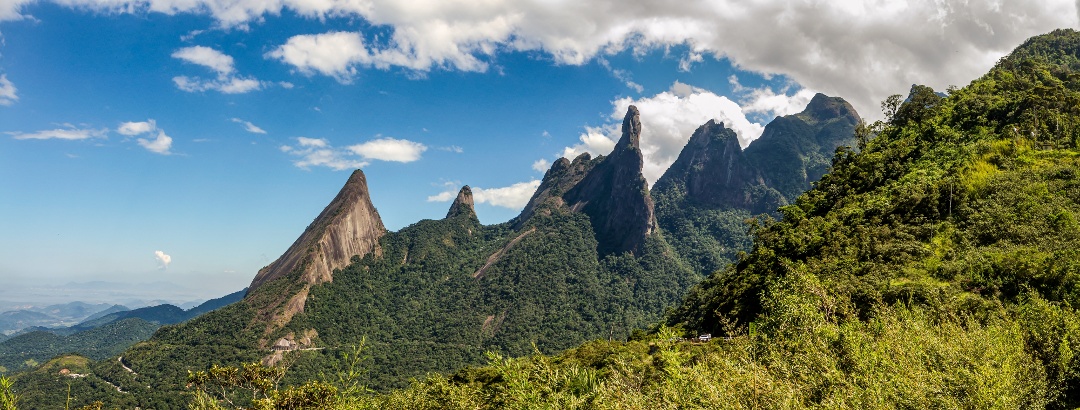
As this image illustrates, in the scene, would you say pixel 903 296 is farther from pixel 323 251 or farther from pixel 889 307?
pixel 323 251

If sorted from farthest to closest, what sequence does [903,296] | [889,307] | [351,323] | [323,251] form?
[323,251], [351,323], [903,296], [889,307]

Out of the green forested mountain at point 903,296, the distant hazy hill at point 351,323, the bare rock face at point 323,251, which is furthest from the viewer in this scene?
the bare rock face at point 323,251

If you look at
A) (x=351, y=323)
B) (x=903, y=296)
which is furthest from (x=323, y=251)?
(x=903, y=296)

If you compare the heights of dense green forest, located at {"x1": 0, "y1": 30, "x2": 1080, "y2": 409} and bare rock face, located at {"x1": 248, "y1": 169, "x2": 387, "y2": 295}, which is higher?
bare rock face, located at {"x1": 248, "y1": 169, "x2": 387, "y2": 295}

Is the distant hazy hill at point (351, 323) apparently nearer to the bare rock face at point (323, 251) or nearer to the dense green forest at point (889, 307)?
the bare rock face at point (323, 251)

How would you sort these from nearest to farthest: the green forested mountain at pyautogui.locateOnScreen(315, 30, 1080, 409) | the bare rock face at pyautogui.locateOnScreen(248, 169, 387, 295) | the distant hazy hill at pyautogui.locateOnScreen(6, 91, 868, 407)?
the green forested mountain at pyautogui.locateOnScreen(315, 30, 1080, 409) < the distant hazy hill at pyautogui.locateOnScreen(6, 91, 868, 407) < the bare rock face at pyautogui.locateOnScreen(248, 169, 387, 295)

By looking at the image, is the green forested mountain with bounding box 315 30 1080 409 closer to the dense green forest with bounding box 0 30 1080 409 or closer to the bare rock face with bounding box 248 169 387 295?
the dense green forest with bounding box 0 30 1080 409

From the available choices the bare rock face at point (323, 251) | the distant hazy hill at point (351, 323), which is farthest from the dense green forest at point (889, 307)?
the bare rock face at point (323, 251)

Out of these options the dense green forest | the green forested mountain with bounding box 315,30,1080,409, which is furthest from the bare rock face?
the green forested mountain with bounding box 315,30,1080,409

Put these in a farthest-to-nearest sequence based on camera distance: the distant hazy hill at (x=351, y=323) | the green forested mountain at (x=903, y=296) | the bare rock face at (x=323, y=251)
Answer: the bare rock face at (x=323, y=251), the distant hazy hill at (x=351, y=323), the green forested mountain at (x=903, y=296)

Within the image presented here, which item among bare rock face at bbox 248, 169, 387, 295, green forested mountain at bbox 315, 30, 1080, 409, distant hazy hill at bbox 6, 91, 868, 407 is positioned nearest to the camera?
green forested mountain at bbox 315, 30, 1080, 409

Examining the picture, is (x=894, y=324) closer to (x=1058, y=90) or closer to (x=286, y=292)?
(x=1058, y=90)

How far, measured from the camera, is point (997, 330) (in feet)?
75.6

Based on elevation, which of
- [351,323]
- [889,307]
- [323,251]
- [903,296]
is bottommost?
[351,323]
